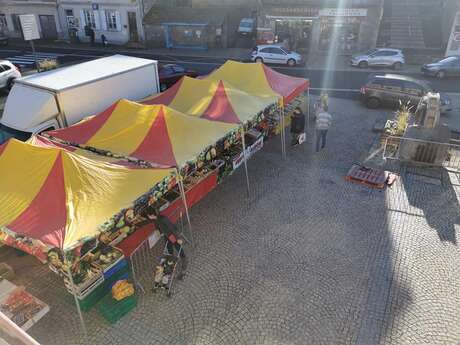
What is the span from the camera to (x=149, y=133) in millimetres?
8805

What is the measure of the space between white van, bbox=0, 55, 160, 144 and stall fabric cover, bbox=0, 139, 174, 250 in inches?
116

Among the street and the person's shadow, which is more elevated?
the street

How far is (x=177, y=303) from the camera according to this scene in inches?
280

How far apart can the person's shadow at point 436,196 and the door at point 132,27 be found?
27294 millimetres

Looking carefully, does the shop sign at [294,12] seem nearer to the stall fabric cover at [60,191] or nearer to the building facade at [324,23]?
the building facade at [324,23]

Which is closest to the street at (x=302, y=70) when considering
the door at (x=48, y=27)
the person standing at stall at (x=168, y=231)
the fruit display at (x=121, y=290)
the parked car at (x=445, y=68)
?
the parked car at (x=445, y=68)

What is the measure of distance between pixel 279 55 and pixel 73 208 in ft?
70.0

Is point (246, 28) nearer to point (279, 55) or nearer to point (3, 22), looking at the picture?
point (279, 55)

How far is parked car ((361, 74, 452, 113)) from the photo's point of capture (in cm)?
1627

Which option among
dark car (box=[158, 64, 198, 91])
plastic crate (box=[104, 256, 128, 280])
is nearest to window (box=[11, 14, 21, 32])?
dark car (box=[158, 64, 198, 91])

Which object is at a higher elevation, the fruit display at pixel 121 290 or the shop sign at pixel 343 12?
the shop sign at pixel 343 12

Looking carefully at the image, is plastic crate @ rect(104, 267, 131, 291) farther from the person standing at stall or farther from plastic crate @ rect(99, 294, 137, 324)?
the person standing at stall

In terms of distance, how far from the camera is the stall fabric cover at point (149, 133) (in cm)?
843

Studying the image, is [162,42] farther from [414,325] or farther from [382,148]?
[414,325]
